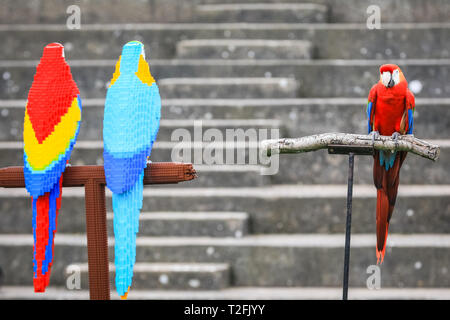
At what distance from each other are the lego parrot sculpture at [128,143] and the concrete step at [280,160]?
215 cm

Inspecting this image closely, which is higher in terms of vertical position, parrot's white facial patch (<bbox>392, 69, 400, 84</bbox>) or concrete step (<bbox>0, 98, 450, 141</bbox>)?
parrot's white facial patch (<bbox>392, 69, 400, 84</bbox>)

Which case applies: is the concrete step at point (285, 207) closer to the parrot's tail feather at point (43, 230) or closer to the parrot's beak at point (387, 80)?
the parrot's beak at point (387, 80)

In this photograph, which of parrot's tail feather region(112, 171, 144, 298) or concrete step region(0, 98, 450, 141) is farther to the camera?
concrete step region(0, 98, 450, 141)

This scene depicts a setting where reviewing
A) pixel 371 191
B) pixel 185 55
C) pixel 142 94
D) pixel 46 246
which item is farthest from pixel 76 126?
pixel 185 55

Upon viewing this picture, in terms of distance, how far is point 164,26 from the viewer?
6691 mm

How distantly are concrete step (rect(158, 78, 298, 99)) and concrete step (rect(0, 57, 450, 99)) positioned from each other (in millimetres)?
51

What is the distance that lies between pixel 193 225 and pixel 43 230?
76.9 inches

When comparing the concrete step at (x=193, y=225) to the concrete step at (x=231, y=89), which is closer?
the concrete step at (x=193, y=225)

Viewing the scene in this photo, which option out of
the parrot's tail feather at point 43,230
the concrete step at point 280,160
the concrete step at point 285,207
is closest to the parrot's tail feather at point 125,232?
the parrot's tail feather at point 43,230

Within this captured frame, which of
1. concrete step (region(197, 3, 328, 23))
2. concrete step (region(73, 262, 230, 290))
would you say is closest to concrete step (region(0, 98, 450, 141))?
concrete step (region(73, 262, 230, 290))

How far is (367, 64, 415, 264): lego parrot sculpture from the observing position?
3322 millimetres

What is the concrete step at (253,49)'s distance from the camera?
20.7ft

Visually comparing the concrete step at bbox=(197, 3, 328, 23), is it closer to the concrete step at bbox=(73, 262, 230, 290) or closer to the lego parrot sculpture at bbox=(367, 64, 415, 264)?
the concrete step at bbox=(73, 262, 230, 290)

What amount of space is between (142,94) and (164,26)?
12.7 ft
